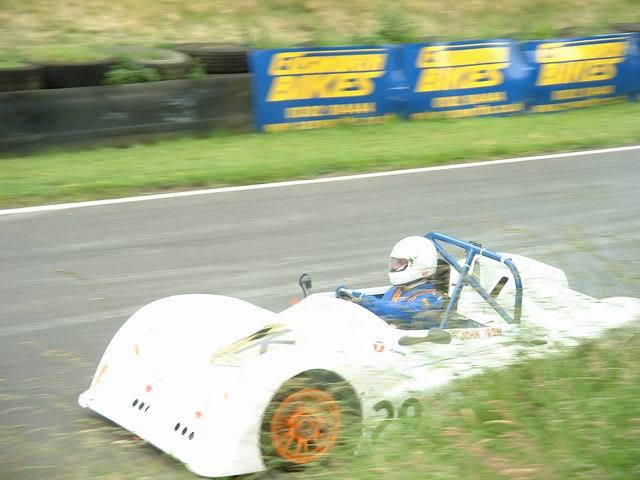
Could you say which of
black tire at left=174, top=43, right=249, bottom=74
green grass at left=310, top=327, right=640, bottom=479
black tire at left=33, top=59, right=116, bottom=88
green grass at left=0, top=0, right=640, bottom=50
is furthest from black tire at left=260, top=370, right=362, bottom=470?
green grass at left=0, top=0, right=640, bottom=50

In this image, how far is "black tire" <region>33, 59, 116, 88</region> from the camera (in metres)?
11.9

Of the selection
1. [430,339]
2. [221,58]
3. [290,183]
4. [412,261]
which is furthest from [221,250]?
Answer: [221,58]

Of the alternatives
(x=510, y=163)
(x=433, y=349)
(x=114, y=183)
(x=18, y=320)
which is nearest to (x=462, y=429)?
(x=433, y=349)

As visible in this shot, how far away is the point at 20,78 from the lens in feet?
38.1

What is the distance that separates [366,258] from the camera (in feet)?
29.0

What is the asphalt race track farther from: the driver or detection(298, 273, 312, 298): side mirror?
detection(298, 273, 312, 298): side mirror

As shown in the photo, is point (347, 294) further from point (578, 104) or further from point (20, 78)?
point (578, 104)

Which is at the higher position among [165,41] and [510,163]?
[165,41]

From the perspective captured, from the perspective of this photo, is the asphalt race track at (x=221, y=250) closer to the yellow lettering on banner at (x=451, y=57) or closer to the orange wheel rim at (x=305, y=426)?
the orange wheel rim at (x=305, y=426)

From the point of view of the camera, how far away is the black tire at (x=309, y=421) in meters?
4.25

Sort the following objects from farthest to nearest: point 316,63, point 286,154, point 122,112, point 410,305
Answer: point 316,63 → point 286,154 → point 122,112 → point 410,305

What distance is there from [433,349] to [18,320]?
363 centimetres

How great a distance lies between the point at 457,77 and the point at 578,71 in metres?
2.31

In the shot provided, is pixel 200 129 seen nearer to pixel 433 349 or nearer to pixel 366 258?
pixel 366 258
